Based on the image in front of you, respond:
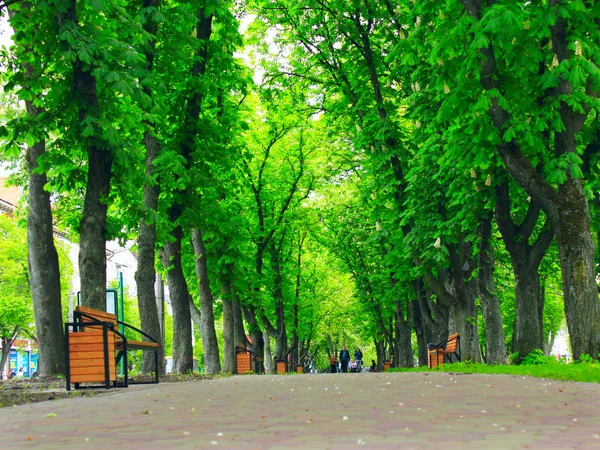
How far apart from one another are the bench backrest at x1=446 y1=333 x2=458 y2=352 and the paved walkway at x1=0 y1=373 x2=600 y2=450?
43.5ft

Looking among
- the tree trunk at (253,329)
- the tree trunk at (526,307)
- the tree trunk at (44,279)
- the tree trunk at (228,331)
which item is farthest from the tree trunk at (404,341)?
the tree trunk at (44,279)

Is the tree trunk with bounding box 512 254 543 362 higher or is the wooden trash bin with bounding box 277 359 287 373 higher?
the tree trunk with bounding box 512 254 543 362

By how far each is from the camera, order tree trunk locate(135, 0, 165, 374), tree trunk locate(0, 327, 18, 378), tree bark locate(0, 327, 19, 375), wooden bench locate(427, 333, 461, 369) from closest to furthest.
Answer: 1. tree trunk locate(135, 0, 165, 374)
2. wooden bench locate(427, 333, 461, 369)
3. tree bark locate(0, 327, 19, 375)
4. tree trunk locate(0, 327, 18, 378)

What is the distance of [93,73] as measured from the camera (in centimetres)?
Result: 1330

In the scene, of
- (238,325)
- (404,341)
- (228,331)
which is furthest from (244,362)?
(404,341)

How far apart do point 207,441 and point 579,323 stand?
10337 mm

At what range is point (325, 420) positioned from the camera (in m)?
7.52

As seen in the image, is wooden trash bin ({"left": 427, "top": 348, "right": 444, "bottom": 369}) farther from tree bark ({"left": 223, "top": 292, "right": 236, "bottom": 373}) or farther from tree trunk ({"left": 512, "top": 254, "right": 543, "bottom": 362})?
tree trunk ({"left": 512, "top": 254, "right": 543, "bottom": 362})

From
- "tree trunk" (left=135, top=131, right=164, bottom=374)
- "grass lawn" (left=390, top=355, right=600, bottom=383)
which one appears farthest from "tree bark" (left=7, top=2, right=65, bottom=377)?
"grass lawn" (left=390, top=355, right=600, bottom=383)

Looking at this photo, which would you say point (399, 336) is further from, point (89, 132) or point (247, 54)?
point (89, 132)

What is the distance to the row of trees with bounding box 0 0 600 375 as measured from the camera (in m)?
14.2

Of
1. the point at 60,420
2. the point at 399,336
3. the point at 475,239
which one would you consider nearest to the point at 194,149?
the point at 475,239

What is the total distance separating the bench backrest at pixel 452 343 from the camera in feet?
81.4

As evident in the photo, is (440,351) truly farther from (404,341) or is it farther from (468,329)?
(404,341)
